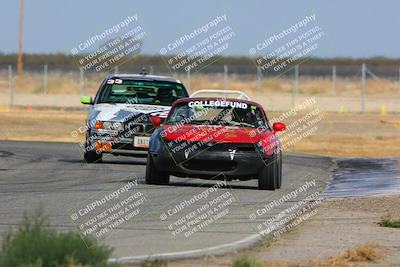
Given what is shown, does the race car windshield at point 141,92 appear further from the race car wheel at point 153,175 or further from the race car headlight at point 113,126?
the race car wheel at point 153,175

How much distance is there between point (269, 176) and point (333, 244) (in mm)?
6295

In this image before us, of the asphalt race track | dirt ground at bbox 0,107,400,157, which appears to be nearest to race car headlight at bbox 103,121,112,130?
the asphalt race track

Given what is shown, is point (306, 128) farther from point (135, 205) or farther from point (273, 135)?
point (135, 205)

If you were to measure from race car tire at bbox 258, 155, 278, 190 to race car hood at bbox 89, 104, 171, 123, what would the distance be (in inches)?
173

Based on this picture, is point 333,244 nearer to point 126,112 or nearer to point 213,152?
point 213,152

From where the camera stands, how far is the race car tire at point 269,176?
60.4 ft

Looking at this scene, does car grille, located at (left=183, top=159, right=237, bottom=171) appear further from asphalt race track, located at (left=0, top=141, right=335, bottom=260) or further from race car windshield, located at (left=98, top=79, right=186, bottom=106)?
race car windshield, located at (left=98, top=79, right=186, bottom=106)

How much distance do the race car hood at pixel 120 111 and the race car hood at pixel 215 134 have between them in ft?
13.2

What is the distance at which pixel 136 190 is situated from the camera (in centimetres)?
1775

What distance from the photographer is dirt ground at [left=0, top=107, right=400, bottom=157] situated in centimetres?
3441

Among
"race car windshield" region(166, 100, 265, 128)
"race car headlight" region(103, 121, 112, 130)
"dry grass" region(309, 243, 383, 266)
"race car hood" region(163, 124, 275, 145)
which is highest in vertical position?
"dry grass" region(309, 243, 383, 266)

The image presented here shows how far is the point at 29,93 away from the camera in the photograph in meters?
69.8

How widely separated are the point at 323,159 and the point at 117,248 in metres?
17.0

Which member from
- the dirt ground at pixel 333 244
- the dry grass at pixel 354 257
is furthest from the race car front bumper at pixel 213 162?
the dry grass at pixel 354 257
